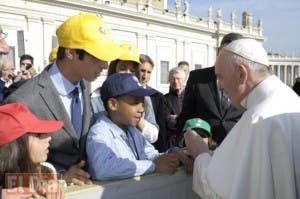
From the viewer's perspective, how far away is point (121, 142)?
6.99 feet

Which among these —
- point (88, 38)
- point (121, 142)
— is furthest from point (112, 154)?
point (88, 38)

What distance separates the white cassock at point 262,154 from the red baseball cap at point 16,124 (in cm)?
78

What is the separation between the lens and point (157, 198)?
2.04 m

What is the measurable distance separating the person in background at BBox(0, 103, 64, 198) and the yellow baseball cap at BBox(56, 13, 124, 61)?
22.1 inches

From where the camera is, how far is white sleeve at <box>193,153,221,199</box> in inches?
75.9

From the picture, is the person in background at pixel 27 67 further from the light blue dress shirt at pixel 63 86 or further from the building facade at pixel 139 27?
the building facade at pixel 139 27

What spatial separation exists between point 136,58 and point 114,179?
1853 millimetres

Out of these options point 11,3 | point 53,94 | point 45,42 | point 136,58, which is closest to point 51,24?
point 45,42

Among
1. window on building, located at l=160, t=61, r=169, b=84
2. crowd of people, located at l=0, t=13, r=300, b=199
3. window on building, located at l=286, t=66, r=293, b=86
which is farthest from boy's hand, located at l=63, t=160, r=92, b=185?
window on building, located at l=286, t=66, r=293, b=86

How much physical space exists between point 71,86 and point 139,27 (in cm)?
2910

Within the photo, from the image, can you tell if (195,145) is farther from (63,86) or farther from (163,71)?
(163,71)

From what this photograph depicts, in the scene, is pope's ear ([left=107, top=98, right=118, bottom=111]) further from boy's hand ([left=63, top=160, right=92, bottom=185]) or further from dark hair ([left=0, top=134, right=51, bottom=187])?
dark hair ([left=0, top=134, right=51, bottom=187])

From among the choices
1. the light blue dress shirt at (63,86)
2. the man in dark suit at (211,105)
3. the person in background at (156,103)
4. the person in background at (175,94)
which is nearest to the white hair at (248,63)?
the light blue dress shirt at (63,86)

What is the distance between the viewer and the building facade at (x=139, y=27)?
21.9 m
